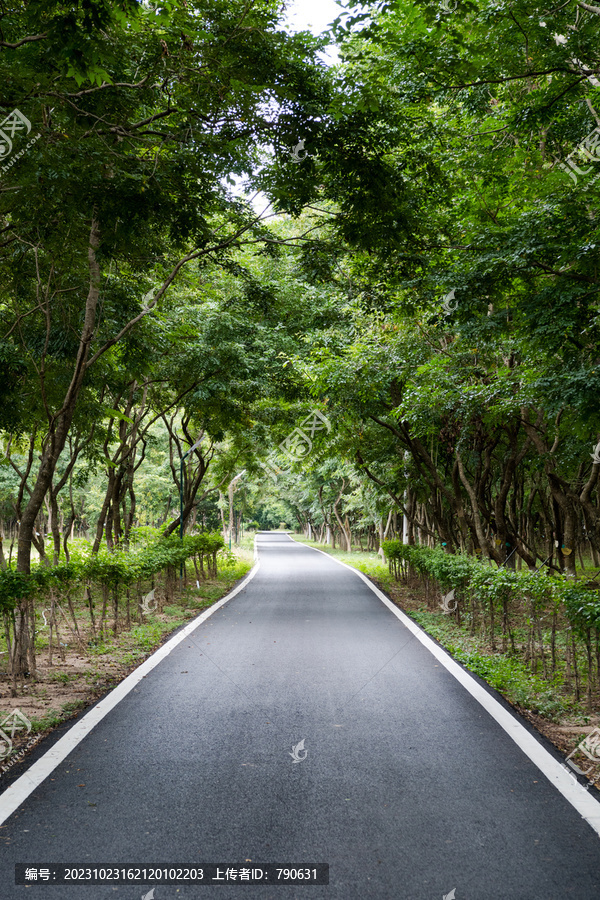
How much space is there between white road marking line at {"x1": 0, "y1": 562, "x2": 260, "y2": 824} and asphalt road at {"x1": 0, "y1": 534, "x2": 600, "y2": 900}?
71 mm

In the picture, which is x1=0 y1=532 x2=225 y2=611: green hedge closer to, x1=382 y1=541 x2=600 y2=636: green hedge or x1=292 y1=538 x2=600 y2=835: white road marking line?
x1=292 y1=538 x2=600 y2=835: white road marking line

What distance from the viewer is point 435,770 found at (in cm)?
428

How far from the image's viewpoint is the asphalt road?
301 centimetres

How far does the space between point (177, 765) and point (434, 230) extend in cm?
629

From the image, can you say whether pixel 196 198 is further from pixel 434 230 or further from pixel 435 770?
pixel 435 770

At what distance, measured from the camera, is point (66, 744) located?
472cm

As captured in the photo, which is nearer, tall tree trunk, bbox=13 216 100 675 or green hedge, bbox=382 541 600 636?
green hedge, bbox=382 541 600 636

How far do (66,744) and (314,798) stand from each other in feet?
6.69

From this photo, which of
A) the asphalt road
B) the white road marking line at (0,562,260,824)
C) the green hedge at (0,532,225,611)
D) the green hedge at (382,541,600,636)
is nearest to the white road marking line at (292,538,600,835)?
the asphalt road

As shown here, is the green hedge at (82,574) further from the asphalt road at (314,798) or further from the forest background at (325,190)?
the asphalt road at (314,798)

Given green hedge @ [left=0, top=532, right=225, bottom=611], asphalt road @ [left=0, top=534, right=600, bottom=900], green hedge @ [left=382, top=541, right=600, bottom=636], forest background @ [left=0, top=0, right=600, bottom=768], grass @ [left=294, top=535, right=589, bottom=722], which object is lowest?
grass @ [left=294, top=535, right=589, bottom=722]

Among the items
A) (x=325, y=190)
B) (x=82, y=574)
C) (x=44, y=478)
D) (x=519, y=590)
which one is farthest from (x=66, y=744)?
(x=325, y=190)

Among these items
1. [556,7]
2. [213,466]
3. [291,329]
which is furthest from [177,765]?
[213,466]

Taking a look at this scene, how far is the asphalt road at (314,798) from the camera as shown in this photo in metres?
3.01
